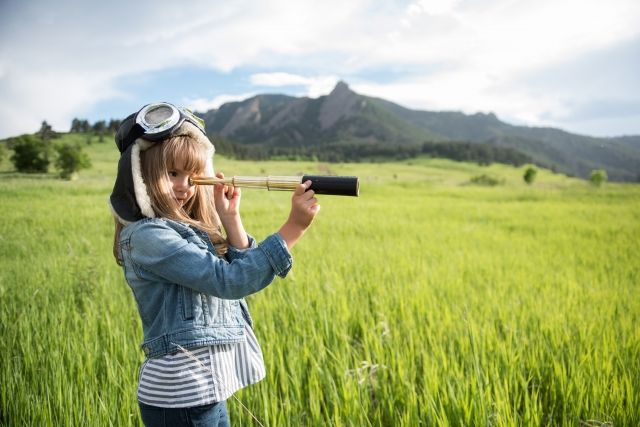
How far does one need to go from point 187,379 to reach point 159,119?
36.8 inches

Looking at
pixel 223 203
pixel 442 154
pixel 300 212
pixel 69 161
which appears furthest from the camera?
pixel 442 154

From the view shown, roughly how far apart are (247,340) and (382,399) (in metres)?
1.03

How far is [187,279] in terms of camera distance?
119 cm

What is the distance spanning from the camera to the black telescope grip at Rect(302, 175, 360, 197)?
0.97 metres

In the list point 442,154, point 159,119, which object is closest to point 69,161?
point 159,119

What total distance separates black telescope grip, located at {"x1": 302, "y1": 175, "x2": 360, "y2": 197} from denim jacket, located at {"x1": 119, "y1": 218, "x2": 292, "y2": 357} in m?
0.24

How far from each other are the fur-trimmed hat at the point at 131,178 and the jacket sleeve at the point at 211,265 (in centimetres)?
10

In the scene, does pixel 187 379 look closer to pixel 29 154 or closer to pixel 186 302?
pixel 186 302

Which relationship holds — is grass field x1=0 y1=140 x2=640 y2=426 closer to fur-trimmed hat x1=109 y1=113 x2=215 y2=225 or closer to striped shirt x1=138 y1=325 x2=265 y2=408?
striped shirt x1=138 y1=325 x2=265 y2=408

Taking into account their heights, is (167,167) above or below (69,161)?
below

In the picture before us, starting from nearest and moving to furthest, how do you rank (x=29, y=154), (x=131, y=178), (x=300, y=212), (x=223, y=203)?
1. (x=300, y=212)
2. (x=131, y=178)
3. (x=223, y=203)
4. (x=29, y=154)

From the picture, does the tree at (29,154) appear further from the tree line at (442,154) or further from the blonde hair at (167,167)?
the tree line at (442,154)

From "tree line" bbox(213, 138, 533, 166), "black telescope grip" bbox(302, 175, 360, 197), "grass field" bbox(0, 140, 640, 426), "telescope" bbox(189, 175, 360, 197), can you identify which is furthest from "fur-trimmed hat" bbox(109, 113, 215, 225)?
"tree line" bbox(213, 138, 533, 166)

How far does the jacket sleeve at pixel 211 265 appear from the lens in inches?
45.9
